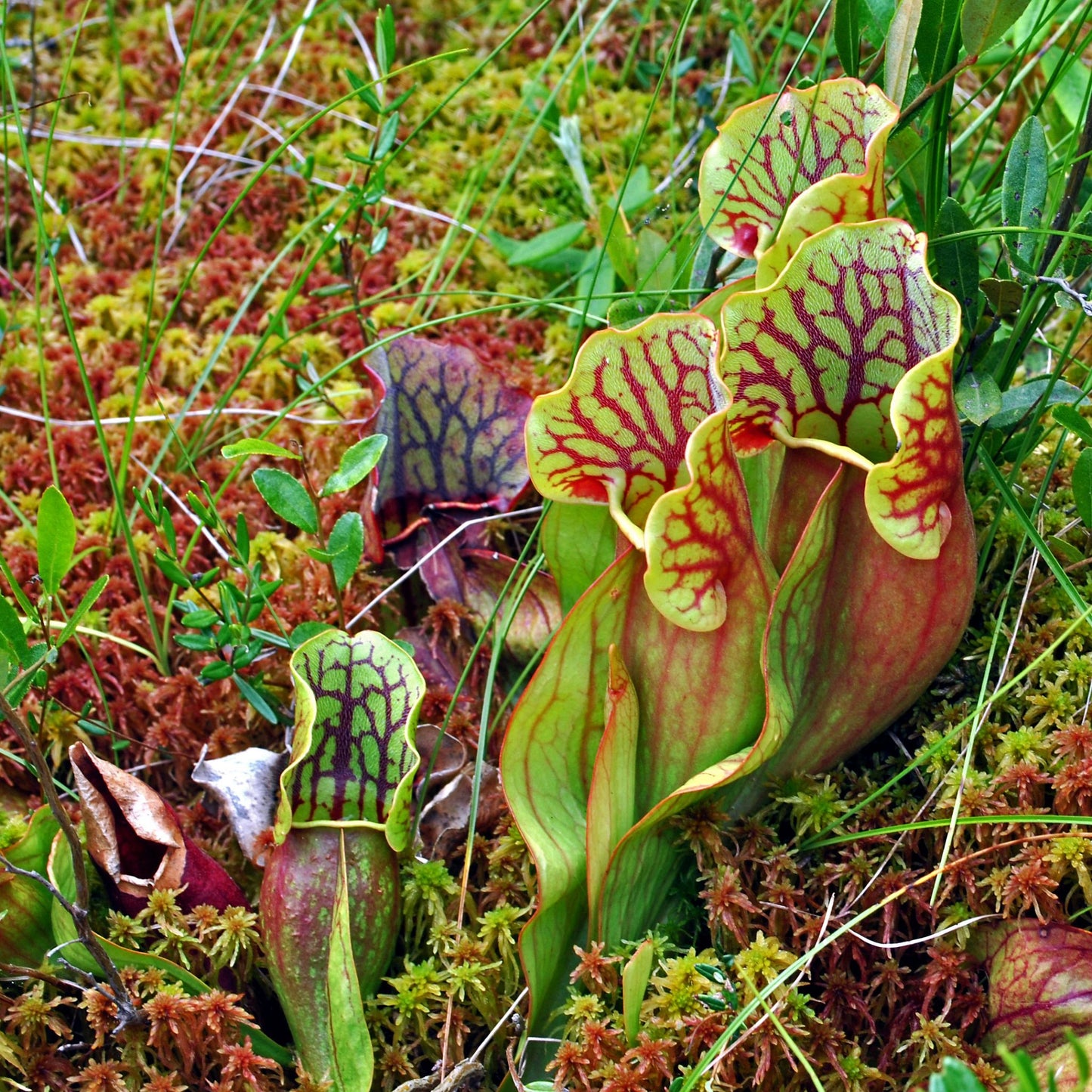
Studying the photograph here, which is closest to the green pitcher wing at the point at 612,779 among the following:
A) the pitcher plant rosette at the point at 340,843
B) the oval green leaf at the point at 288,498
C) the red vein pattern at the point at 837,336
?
the pitcher plant rosette at the point at 340,843

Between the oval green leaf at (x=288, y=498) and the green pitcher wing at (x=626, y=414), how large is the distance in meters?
0.33

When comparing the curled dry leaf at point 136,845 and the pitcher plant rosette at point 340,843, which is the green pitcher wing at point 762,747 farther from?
the curled dry leaf at point 136,845

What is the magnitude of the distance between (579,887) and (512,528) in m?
0.63

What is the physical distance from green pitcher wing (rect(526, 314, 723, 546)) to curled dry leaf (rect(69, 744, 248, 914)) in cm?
61

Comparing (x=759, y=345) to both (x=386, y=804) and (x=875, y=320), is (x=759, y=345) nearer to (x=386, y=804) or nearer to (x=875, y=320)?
(x=875, y=320)

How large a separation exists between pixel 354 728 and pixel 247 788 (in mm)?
222

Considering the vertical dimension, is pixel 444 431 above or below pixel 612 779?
above

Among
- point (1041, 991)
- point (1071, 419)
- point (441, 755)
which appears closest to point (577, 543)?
point (441, 755)

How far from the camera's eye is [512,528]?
66.6 inches

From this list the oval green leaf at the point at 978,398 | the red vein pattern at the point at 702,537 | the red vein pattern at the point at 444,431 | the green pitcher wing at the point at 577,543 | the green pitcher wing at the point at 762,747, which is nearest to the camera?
the red vein pattern at the point at 702,537

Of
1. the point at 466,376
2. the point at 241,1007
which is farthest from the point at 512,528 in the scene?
the point at 241,1007

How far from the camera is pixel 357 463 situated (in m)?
1.32

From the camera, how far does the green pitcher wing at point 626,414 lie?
3.65ft

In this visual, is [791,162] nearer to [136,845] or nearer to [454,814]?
[454,814]
